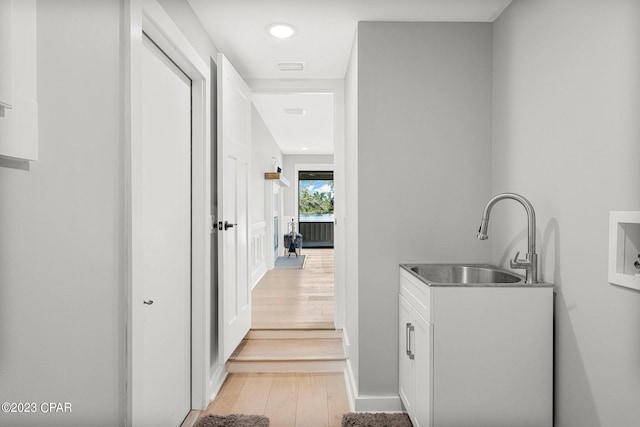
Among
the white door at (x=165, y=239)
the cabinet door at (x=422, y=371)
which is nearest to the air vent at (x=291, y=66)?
the white door at (x=165, y=239)

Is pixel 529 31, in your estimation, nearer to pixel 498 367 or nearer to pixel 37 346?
pixel 498 367

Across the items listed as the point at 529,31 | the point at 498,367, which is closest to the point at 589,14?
the point at 529,31

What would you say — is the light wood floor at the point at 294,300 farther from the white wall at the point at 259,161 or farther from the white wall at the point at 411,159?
the white wall at the point at 411,159

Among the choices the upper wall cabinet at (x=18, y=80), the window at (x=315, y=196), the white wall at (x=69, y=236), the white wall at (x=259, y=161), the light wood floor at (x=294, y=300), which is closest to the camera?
the upper wall cabinet at (x=18, y=80)

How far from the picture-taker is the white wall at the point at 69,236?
36.1 inches

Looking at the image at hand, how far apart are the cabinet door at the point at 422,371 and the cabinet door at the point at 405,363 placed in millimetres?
71

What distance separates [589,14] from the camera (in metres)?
1.52

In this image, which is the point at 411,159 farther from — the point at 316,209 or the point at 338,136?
the point at 316,209

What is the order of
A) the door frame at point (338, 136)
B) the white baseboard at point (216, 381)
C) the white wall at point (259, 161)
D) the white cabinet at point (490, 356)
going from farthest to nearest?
the white wall at point (259, 161), the door frame at point (338, 136), the white baseboard at point (216, 381), the white cabinet at point (490, 356)

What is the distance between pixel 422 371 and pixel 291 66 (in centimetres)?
234


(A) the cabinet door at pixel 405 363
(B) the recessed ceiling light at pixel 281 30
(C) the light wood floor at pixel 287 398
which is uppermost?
(B) the recessed ceiling light at pixel 281 30

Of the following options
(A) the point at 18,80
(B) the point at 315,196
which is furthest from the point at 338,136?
(B) the point at 315,196

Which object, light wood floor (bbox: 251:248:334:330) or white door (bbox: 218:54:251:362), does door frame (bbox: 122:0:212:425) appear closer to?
white door (bbox: 218:54:251:362)

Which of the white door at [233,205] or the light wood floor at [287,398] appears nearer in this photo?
the light wood floor at [287,398]
